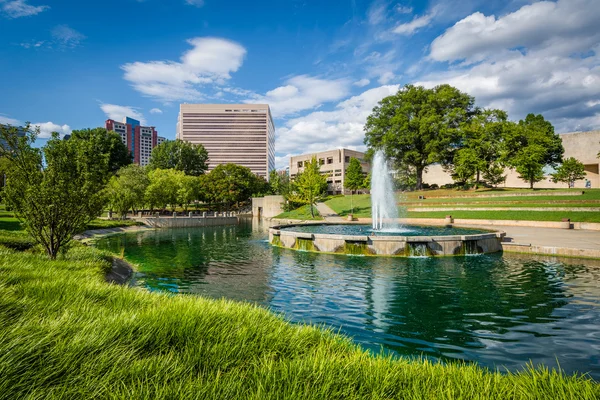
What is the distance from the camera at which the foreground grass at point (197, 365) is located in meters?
2.89

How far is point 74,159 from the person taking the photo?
12.3m

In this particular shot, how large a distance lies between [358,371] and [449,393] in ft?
3.17

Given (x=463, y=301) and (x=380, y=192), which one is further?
(x=380, y=192)

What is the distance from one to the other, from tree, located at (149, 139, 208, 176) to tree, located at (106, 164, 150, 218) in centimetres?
3269

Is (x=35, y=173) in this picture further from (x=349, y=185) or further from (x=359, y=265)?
(x=349, y=185)

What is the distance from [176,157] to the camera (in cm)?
9050

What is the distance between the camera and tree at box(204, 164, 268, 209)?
72375mm

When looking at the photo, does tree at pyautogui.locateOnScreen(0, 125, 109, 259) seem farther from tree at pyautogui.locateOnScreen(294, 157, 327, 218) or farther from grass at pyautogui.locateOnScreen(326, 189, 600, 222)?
grass at pyautogui.locateOnScreen(326, 189, 600, 222)

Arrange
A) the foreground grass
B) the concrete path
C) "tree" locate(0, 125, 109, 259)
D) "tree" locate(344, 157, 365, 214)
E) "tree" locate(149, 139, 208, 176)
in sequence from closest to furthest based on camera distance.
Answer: the foreground grass → "tree" locate(0, 125, 109, 259) → the concrete path → "tree" locate(344, 157, 365, 214) → "tree" locate(149, 139, 208, 176)

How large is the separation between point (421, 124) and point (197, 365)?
55.2 meters

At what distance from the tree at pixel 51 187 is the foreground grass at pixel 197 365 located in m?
7.76

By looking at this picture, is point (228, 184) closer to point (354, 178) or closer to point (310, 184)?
point (354, 178)

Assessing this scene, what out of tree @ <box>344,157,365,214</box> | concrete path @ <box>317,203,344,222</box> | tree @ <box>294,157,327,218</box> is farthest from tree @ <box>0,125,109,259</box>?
tree @ <box>344,157,365,214</box>

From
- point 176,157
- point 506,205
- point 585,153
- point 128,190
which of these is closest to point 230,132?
point 176,157
